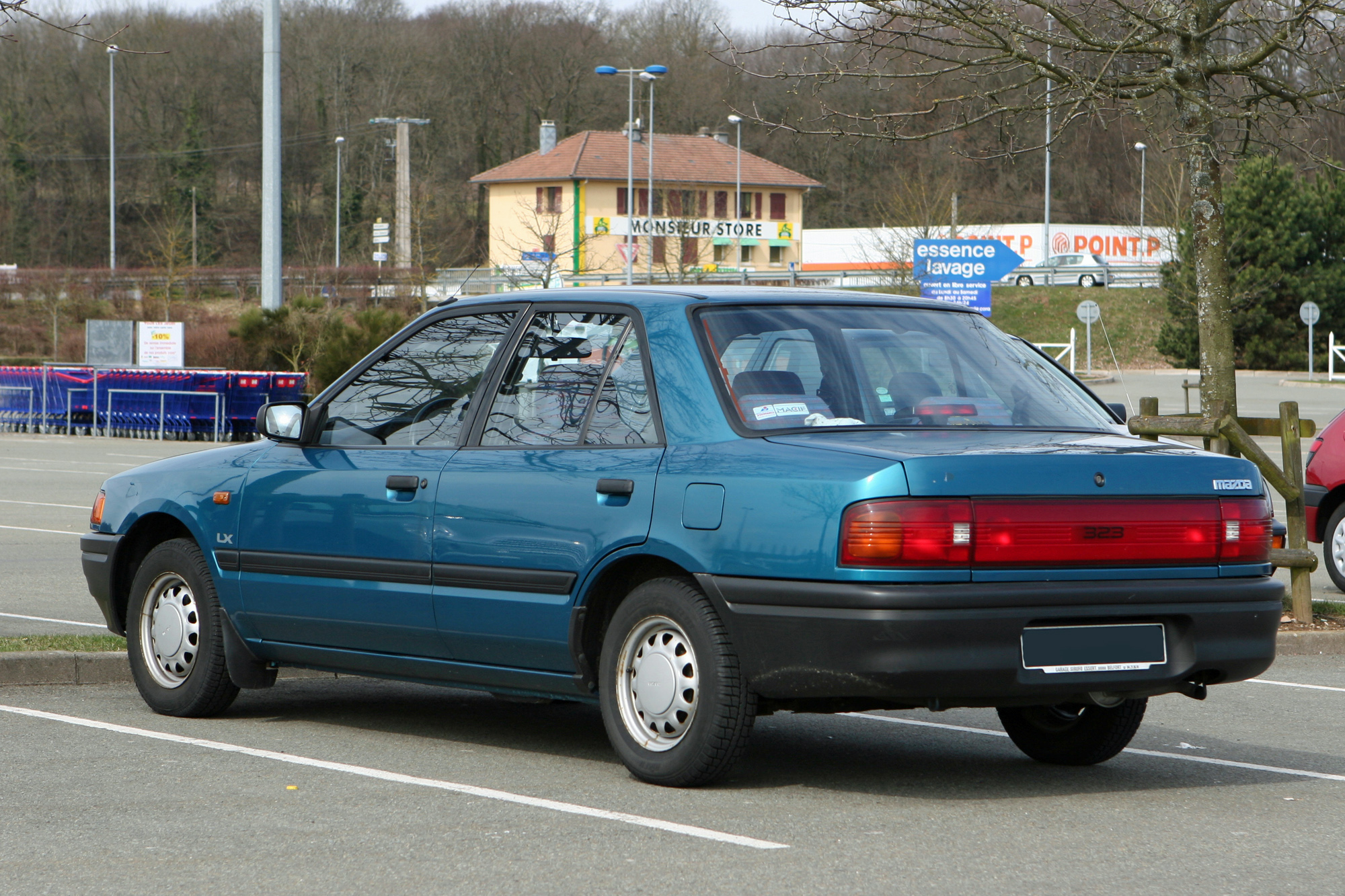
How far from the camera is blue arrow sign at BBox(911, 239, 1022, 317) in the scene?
21.8m

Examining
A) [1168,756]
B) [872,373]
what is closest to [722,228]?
[1168,756]

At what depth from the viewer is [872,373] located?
585 centimetres

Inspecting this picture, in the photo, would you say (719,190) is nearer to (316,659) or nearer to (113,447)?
(113,447)

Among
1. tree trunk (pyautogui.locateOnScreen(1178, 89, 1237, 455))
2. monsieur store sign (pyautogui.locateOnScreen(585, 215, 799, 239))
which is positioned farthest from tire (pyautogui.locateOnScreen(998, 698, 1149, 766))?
monsieur store sign (pyautogui.locateOnScreen(585, 215, 799, 239))

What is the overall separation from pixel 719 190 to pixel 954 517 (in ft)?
301

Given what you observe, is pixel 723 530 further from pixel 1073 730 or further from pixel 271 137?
pixel 271 137

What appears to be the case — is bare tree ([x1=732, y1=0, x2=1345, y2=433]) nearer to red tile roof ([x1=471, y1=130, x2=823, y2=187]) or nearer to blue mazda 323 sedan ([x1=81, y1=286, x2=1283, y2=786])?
blue mazda 323 sedan ([x1=81, y1=286, x2=1283, y2=786])

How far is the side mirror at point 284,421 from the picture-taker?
6.76 meters

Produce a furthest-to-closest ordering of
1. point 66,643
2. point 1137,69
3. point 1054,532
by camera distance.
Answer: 1. point 1137,69
2. point 66,643
3. point 1054,532

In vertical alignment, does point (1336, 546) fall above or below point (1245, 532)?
below

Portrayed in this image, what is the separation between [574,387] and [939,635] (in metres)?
1.68

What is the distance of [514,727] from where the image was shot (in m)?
6.99

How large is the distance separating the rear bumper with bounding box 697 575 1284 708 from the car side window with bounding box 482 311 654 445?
767 mm

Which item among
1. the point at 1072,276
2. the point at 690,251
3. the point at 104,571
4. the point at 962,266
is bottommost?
the point at 104,571
